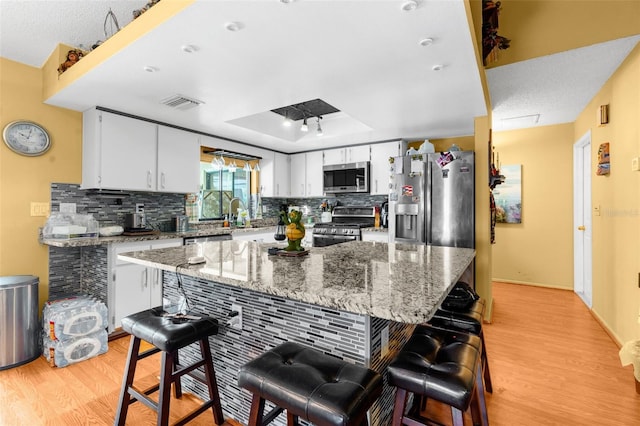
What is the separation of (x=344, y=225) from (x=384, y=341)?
328cm

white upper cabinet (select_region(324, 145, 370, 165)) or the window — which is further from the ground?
white upper cabinet (select_region(324, 145, 370, 165))

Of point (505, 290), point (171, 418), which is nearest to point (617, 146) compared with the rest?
point (505, 290)

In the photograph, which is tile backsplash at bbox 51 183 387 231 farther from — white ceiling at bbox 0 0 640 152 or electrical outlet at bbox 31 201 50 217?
white ceiling at bbox 0 0 640 152

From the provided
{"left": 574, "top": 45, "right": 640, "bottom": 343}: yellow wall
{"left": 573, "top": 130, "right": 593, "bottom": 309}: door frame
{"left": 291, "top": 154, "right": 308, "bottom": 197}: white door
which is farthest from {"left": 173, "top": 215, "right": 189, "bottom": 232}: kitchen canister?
{"left": 573, "top": 130, "right": 593, "bottom": 309}: door frame

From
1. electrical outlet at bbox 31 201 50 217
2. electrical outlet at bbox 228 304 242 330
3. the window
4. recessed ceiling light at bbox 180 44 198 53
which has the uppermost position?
recessed ceiling light at bbox 180 44 198 53

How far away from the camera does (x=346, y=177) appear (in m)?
4.87

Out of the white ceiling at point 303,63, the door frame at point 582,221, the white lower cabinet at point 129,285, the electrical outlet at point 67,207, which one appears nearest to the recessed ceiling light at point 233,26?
the white ceiling at point 303,63

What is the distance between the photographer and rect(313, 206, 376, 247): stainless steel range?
4.53 metres

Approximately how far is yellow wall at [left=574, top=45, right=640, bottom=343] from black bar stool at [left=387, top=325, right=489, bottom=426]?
2.19 m

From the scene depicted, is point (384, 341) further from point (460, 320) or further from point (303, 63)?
point (303, 63)

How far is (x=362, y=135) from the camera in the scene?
4328 millimetres

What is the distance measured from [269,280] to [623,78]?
3.53 m

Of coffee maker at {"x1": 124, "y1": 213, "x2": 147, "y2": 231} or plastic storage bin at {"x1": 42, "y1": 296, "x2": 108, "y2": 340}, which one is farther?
coffee maker at {"x1": 124, "y1": 213, "x2": 147, "y2": 231}

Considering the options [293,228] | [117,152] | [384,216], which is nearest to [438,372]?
[293,228]
